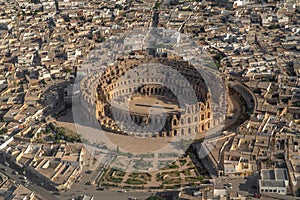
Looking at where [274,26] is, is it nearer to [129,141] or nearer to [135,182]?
[129,141]

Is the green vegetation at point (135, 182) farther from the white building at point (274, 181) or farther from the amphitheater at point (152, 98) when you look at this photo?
the white building at point (274, 181)


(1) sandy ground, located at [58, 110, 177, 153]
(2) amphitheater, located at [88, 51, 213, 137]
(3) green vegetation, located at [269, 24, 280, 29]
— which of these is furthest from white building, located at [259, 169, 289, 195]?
(3) green vegetation, located at [269, 24, 280, 29]

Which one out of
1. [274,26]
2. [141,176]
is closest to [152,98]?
[141,176]

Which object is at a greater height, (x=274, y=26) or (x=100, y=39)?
(x=274, y=26)

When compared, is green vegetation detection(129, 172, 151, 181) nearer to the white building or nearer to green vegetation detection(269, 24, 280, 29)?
the white building

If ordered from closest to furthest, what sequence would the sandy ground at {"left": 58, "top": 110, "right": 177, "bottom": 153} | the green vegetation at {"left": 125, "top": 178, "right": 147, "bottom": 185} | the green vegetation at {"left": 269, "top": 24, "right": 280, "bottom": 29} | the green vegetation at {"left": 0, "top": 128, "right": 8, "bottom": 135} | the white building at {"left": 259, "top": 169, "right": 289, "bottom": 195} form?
1. the white building at {"left": 259, "top": 169, "right": 289, "bottom": 195}
2. the green vegetation at {"left": 125, "top": 178, "right": 147, "bottom": 185}
3. the sandy ground at {"left": 58, "top": 110, "right": 177, "bottom": 153}
4. the green vegetation at {"left": 0, "top": 128, "right": 8, "bottom": 135}
5. the green vegetation at {"left": 269, "top": 24, "right": 280, "bottom": 29}

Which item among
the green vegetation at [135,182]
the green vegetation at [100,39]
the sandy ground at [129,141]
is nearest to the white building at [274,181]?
the green vegetation at [135,182]

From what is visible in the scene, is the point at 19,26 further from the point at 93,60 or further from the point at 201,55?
the point at 201,55

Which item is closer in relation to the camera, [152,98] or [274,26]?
[152,98]
